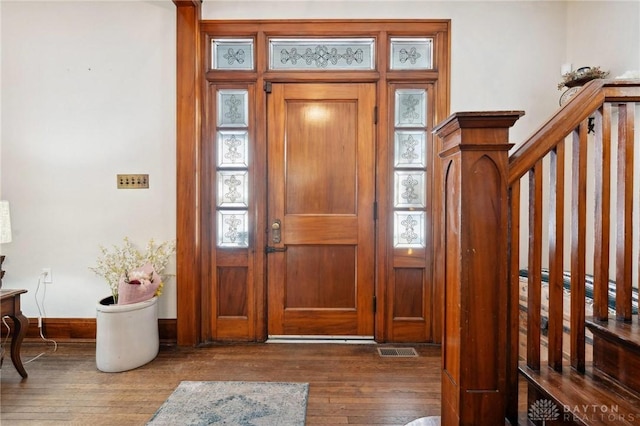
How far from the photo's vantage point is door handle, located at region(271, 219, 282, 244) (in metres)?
2.70

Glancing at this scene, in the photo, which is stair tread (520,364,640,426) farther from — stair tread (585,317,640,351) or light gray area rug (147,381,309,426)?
light gray area rug (147,381,309,426)

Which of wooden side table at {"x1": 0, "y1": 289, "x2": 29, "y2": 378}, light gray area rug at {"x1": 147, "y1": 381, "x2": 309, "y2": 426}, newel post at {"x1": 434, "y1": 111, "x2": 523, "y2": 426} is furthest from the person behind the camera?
wooden side table at {"x1": 0, "y1": 289, "x2": 29, "y2": 378}

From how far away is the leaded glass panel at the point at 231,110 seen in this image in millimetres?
2723

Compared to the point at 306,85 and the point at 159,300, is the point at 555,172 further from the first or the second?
the point at 159,300

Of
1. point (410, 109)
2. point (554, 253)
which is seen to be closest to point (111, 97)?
point (410, 109)

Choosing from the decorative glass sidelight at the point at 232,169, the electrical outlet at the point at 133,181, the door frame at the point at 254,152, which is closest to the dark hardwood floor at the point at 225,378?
the door frame at the point at 254,152

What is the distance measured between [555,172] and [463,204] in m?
0.38

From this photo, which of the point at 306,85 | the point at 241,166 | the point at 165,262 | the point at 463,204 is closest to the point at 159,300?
the point at 165,262

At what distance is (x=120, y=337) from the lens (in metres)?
2.21

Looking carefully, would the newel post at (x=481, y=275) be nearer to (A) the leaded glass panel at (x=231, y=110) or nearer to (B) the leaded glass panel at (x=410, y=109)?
(B) the leaded glass panel at (x=410, y=109)

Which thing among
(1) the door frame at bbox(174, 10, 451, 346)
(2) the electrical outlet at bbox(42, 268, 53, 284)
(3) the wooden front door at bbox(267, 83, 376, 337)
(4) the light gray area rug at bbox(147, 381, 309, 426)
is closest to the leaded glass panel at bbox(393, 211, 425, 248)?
(1) the door frame at bbox(174, 10, 451, 346)

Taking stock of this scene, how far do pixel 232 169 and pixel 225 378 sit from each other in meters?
1.60

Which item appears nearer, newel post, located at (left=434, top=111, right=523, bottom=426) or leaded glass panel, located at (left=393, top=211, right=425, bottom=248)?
newel post, located at (left=434, top=111, right=523, bottom=426)
